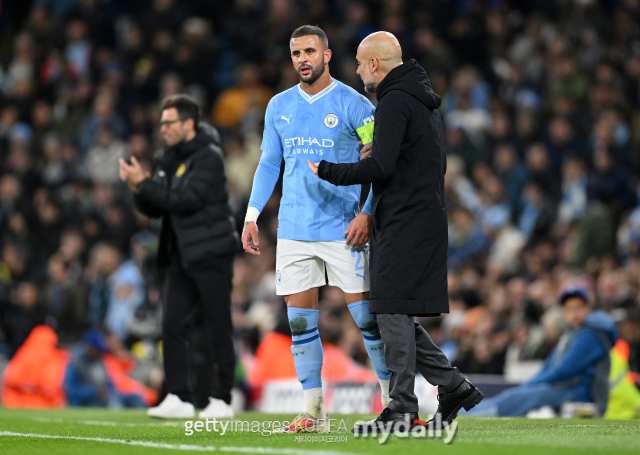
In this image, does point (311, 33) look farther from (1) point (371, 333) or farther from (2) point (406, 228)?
(1) point (371, 333)

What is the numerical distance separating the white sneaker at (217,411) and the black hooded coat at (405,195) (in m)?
2.61

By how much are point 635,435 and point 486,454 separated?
134 cm

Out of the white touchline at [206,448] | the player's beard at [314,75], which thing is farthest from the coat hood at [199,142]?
the white touchline at [206,448]

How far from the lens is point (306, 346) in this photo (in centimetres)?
578

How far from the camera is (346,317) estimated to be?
1301cm

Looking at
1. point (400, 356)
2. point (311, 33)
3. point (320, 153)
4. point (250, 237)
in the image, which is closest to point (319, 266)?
point (250, 237)

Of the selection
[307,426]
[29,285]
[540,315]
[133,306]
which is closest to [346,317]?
[540,315]

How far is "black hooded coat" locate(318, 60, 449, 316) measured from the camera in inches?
206

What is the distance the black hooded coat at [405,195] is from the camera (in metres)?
5.23

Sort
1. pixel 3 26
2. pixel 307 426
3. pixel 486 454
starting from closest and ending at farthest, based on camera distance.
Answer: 1. pixel 486 454
2. pixel 307 426
3. pixel 3 26

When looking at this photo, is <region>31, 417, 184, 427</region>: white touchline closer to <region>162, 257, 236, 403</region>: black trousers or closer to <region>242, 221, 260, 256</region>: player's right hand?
<region>162, 257, 236, 403</region>: black trousers

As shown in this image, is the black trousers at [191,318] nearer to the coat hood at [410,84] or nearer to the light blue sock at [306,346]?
the light blue sock at [306,346]

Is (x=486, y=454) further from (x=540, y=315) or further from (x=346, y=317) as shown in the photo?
(x=346, y=317)

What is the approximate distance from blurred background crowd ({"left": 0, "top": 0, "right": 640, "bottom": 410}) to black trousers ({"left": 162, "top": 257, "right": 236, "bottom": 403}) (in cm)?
453
